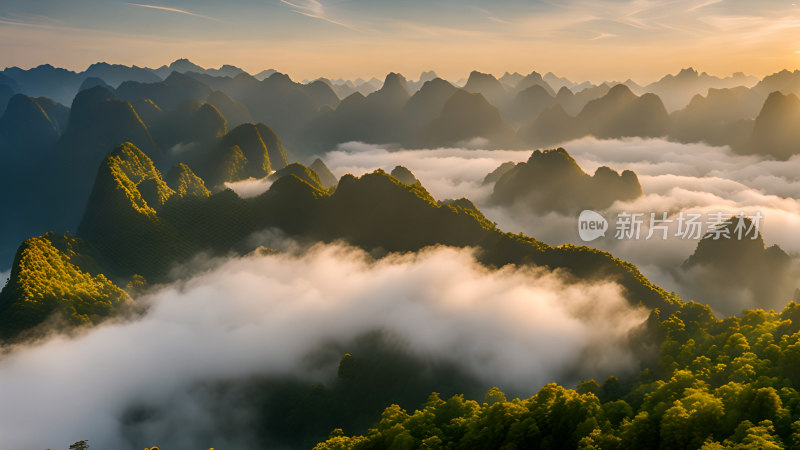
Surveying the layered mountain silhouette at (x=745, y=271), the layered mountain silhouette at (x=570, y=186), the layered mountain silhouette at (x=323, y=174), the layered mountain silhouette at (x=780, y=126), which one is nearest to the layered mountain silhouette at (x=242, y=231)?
the layered mountain silhouette at (x=745, y=271)

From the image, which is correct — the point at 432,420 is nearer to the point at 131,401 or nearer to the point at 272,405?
the point at 272,405

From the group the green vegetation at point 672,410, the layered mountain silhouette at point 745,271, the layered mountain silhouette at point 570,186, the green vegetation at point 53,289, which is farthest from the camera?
the layered mountain silhouette at point 570,186

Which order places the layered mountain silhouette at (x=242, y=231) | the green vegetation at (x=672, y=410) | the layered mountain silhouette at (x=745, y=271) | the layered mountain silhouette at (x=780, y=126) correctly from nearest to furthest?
1. the green vegetation at (x=672, y=410)
2. the layered mountain silhouette at (x=242, y=231)
3. the layered mountain silhouette at (x=745, y=271)
4. the layered mountain silhouette at (x=780, y=126)

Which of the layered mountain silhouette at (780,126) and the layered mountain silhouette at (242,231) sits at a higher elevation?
the layered mountain silhouette at (780,126)

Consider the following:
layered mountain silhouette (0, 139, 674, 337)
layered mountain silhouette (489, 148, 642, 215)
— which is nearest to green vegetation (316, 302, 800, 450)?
layered mountain silhouette (0, 139, 674, 337)

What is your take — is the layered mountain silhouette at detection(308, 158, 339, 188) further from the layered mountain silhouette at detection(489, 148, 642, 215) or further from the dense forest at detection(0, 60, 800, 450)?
the layered mountain silhouette at detection(489, 148, 642, 215)

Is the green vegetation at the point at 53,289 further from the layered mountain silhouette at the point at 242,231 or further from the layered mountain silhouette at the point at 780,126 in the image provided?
the layered mountain silhouette at the point at 780,126

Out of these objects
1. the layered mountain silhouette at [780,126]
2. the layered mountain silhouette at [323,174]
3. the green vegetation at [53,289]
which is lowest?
the green vegetation at [53,289]

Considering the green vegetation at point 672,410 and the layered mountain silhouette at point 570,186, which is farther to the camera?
the layered mountain silhouette at point 570,186

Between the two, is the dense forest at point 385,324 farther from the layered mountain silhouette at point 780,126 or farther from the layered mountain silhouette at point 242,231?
the layered mountain silhouette at point 780,126
